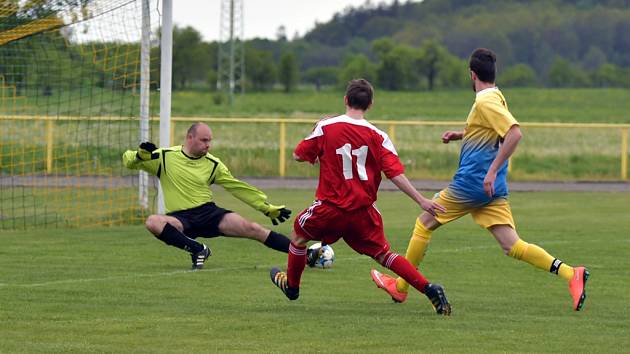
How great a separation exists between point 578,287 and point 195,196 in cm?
422

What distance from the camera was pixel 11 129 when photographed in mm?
23188

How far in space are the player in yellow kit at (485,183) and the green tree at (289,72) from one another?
80.0m

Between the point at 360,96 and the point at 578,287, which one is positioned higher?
the point at 360,96

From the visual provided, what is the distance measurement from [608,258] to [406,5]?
144 metres

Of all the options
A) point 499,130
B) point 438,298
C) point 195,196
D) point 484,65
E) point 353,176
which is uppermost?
point 484,65

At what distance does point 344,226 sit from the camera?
30.2 ft

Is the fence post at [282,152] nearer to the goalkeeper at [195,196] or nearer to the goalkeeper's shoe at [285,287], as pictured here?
the goalkeeper at [195,196]

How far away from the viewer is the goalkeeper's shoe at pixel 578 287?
960 centimetres

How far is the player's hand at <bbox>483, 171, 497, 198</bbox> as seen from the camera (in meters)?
9.36

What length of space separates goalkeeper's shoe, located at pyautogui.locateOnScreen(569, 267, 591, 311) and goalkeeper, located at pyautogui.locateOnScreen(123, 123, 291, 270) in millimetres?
3292

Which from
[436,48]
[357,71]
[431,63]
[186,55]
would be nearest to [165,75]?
[186,55]

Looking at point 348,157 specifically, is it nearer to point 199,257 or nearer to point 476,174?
point 476,174

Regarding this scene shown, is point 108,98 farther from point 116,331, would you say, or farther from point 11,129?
point 116,331

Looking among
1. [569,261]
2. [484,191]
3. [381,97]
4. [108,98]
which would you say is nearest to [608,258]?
[569,261]
